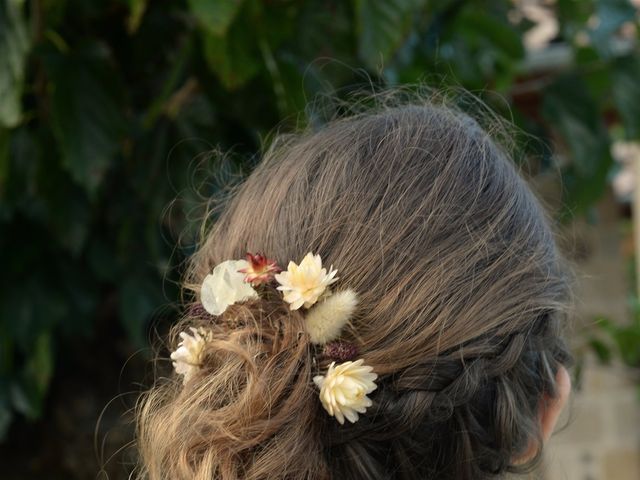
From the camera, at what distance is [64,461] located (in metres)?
2.58

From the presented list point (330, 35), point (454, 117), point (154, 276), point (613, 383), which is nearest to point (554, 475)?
point (613, 383)

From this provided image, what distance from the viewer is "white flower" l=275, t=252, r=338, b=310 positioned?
108 cm

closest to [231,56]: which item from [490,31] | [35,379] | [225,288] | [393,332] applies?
[490,31]

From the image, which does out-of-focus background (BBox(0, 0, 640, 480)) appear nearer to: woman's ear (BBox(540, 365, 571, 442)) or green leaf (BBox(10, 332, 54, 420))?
green leaf (BBox(10, 332, 54, 420))

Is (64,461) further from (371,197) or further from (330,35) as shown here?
(371,197)

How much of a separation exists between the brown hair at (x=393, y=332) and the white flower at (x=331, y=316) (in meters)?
0.01

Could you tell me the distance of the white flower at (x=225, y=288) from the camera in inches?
45.1

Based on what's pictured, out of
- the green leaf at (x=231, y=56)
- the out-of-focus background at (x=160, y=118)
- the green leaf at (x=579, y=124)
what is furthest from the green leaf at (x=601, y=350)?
the green leaf at (x=231, y=56)

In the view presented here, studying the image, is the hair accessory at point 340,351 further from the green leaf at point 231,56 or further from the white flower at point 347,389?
the green leaf at point 231,56

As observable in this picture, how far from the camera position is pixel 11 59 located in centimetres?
171

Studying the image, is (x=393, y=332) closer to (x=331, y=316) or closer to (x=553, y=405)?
(x=331, y=316)

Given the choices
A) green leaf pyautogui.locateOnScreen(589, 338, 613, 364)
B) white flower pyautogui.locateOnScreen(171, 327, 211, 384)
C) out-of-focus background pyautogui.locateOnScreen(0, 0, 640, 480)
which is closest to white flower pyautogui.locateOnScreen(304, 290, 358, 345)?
white flower pyautogui.locateOnScreen(171, 327, 211, 384)

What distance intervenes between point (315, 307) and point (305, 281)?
39 mm

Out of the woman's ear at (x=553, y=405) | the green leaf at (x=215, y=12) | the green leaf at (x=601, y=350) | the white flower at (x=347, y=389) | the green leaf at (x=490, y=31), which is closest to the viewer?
the white flower at (x=347, y=389)
